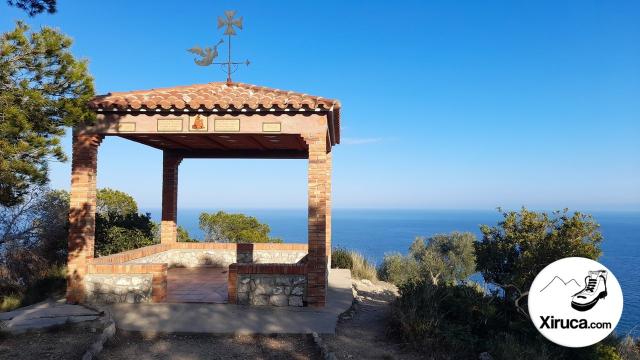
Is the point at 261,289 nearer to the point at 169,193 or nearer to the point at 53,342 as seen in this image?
the point at 53,342

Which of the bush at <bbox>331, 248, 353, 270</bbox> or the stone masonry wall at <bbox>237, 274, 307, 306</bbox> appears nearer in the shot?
the stone masonry wall at <bbox>237, 274, 307, 306</bbox>

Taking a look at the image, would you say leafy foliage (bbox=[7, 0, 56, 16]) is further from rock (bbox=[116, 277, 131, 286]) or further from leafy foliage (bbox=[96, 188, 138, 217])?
leafy foliage (bbox=[96, 188, 138, 217])

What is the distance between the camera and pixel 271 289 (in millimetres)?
8469

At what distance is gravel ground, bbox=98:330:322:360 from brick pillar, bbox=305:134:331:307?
1.54m

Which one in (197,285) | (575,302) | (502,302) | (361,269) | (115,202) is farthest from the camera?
(115,202)

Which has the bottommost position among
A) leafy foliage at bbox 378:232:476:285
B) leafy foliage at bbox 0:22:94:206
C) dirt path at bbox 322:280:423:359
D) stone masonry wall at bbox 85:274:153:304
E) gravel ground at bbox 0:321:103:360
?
leafy foliage at bbox 378:232:476:285

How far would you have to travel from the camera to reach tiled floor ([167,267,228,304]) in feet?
29.4

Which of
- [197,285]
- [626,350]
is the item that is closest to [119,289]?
[197,285]

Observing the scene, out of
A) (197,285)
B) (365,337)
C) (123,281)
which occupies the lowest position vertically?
(365,337)

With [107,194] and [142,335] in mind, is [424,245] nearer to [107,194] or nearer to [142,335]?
[107,194]

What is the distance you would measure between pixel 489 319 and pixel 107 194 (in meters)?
14.2

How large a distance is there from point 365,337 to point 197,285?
4.75m

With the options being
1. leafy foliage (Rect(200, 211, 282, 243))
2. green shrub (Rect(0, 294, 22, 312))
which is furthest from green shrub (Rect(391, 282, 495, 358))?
leafy foliage (Rect(200, 211, 282, 243))

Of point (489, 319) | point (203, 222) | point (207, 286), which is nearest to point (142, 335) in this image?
point (207, 286)
